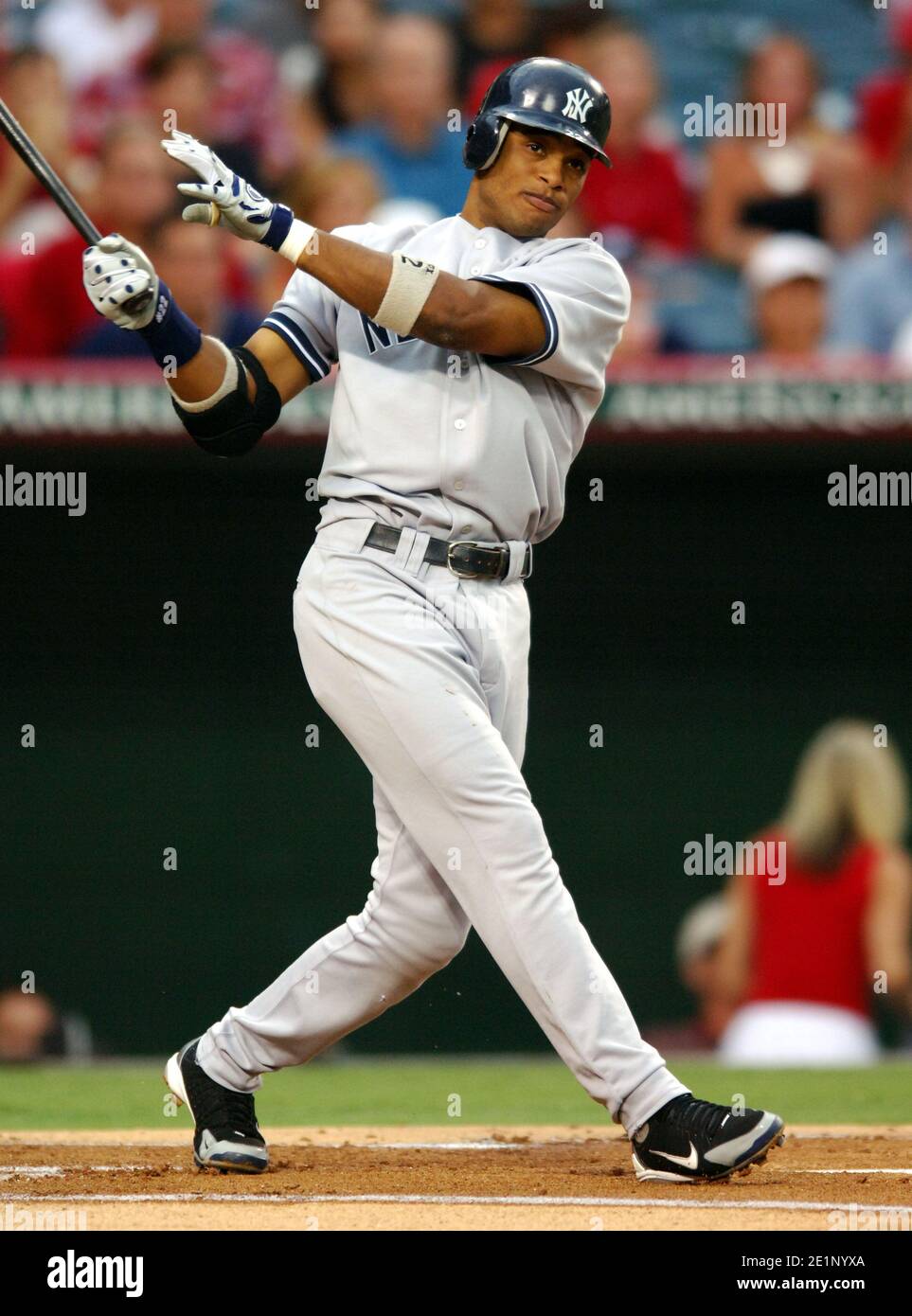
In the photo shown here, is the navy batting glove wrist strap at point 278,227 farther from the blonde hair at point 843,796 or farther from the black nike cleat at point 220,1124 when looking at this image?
the blonde hair at point 843,796

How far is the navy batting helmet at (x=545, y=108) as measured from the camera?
3.13 m

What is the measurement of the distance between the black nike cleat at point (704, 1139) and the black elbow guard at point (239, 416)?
4.18 feet

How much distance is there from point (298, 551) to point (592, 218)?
1.63 metres

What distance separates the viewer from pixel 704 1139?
2857mm

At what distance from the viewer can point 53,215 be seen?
663 centimetres

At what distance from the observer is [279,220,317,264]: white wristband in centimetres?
293

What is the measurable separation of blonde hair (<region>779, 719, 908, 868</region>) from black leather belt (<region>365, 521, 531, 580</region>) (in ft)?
11.1

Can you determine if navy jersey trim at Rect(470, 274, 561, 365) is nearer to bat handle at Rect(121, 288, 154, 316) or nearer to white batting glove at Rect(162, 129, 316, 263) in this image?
white batting glove at Rect(162, 129, 316, 263)

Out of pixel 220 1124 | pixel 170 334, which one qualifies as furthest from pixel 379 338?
pixel 220 1124

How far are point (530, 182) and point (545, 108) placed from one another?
0.12 meters

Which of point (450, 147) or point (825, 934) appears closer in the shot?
→ point (825, 934)

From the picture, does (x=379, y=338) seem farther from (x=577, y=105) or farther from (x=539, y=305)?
(x=577, y=105)

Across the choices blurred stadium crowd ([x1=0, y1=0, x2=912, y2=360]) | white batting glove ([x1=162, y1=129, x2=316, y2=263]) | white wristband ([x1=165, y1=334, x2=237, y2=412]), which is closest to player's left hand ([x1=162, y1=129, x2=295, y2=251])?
white batting glove ([x1=162, y1=129, x2=316, y2=263])

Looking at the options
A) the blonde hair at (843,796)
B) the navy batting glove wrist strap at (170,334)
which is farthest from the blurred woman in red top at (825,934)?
the navy batting glove wrist strap at (170,334)
